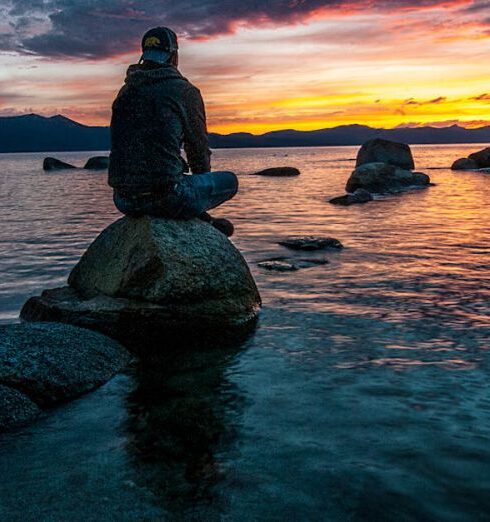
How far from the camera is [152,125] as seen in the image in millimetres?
7043

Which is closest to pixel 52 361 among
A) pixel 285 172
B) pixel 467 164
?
pixel 285 172

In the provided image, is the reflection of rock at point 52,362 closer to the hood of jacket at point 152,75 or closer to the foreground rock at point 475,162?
the hood of jacket at point 152,75

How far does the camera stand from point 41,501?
3.67 m

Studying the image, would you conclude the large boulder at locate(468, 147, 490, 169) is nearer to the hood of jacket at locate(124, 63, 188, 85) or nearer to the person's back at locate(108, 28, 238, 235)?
the person's back at locate(108, 28, 238, 235)

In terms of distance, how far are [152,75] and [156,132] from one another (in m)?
0.65

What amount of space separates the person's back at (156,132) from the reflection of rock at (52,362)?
6.19 feet

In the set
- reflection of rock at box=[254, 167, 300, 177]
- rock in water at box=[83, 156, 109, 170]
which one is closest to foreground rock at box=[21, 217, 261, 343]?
reflection of rock at box=[254, 167, 300, 177]

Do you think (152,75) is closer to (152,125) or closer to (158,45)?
(158,45)

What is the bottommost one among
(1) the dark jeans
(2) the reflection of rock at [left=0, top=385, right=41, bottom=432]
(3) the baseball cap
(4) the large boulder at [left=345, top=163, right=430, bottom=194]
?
(2) the reflection of rock at [left=0, top=385, right=41, bottom=432]

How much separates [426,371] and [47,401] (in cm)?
349

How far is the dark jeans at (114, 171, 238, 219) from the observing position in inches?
286

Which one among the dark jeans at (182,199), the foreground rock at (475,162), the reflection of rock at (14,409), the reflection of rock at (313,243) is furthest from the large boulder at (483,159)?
the reflection of rock at (14,409)

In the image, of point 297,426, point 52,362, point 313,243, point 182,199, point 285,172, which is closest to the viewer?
point 297,426

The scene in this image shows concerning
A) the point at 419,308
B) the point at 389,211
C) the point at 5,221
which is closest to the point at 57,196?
the point at 5,221
